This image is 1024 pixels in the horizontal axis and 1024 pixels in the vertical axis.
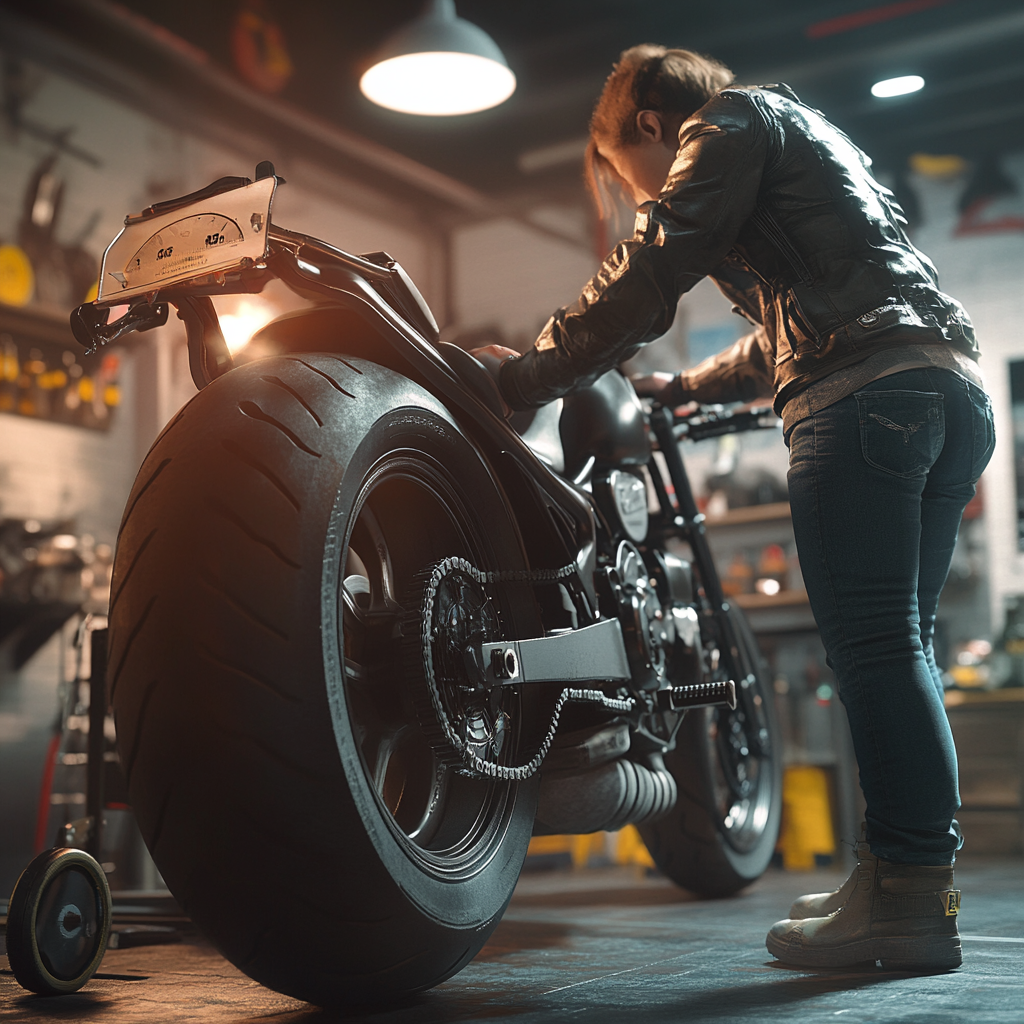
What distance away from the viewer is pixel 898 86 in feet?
18.9

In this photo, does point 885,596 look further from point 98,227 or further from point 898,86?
point 98,227

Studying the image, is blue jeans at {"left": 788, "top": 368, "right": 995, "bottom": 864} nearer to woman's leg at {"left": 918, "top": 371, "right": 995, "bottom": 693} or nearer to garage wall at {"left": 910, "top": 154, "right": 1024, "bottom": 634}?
woman's leg at {"left": 918, "top": 371, "right": 995, "bottom": 693}

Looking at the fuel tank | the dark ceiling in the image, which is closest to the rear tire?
the fuel tank

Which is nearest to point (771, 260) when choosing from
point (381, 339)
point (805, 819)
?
point (381, 339)

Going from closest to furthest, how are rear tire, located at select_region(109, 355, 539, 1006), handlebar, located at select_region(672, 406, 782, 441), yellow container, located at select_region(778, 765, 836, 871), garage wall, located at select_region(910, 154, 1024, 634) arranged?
rear tire, located at select_region(109, 355, 539, 1006), handlebar, located at select_region(672, 406, 782, 441), yellow container, located at select_region(778, 765, 836, 871), garage wall, located at select_region(910, 154, 1024, 634)

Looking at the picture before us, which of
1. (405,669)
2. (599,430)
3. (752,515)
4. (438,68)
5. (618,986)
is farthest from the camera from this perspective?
(752,515)

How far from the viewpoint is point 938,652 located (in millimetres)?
5750

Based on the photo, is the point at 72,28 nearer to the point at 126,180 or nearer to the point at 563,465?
the point at 126,180

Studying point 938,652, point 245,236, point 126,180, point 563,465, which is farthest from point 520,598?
point 126,180

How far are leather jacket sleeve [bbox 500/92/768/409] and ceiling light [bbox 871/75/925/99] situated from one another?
4.53 metres

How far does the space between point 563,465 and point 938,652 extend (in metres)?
4.25

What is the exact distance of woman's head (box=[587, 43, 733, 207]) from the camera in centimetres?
195

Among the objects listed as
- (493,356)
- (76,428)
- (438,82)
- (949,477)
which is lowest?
(949,477)

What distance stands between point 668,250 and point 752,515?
460cm
